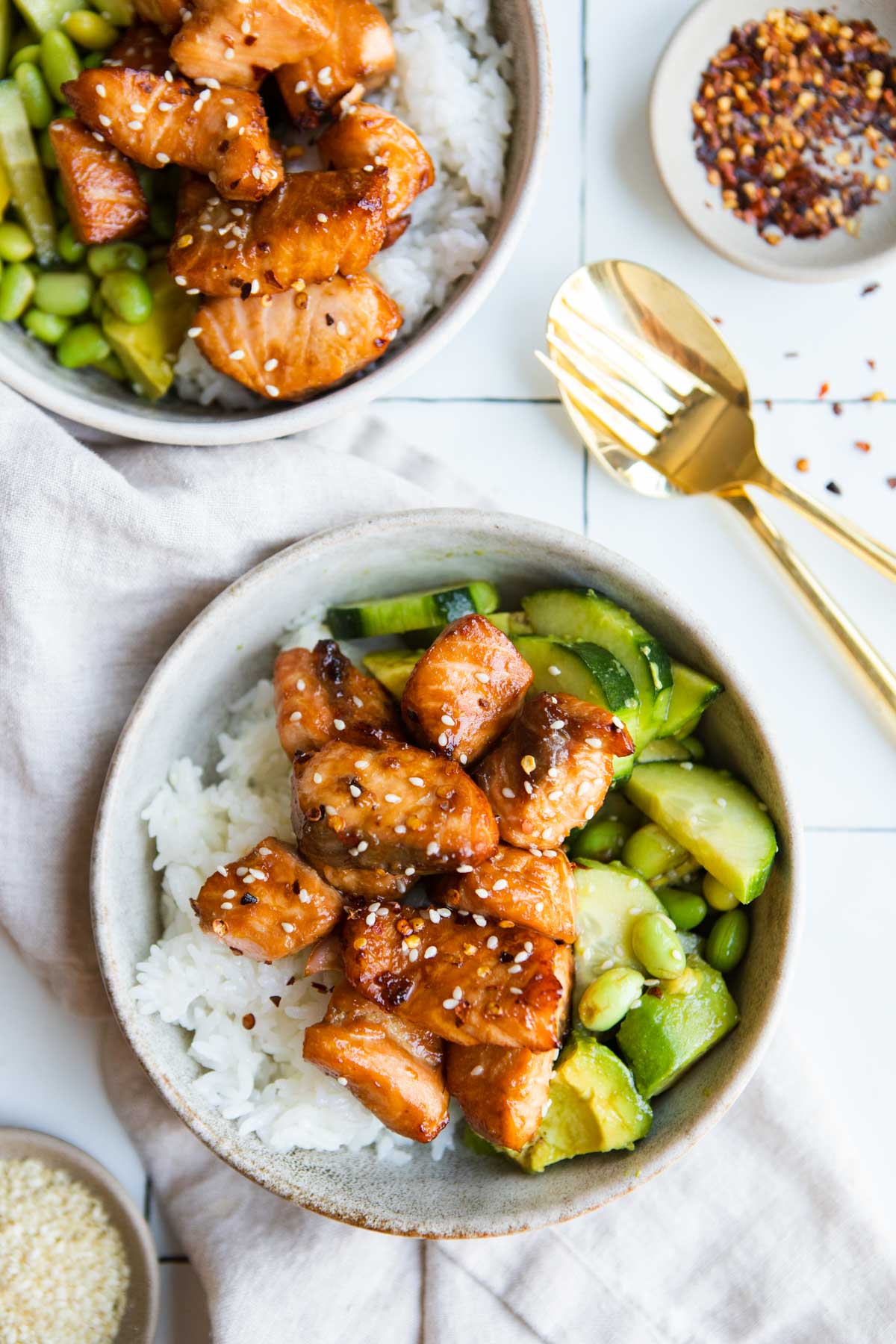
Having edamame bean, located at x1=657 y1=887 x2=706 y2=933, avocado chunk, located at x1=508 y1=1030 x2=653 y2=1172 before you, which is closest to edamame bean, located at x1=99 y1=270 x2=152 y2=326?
edamame bean, located at x1=657 y1=887 x2=706 y2=933

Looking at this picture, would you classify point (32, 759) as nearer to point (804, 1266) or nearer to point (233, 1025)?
point (233, 1025)

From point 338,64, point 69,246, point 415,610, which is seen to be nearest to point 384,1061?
Answer: point 415,610

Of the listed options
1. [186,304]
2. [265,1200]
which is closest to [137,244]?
[186,304]

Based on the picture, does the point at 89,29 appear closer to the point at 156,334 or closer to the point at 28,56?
the point at 28,56

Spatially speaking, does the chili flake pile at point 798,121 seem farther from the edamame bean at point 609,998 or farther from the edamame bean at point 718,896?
the edamame bean at point 609,998

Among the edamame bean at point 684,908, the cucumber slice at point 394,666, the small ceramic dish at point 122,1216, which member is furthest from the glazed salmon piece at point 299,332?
the small ceramic dish at point 122,1216
